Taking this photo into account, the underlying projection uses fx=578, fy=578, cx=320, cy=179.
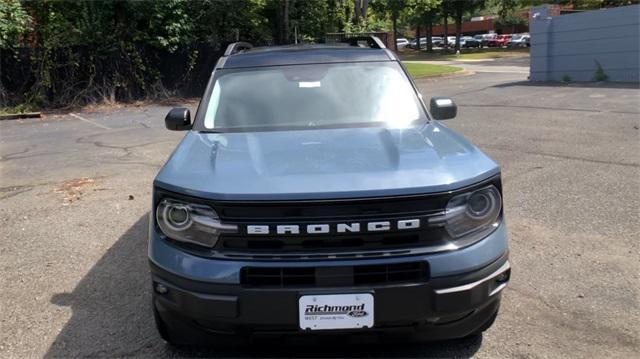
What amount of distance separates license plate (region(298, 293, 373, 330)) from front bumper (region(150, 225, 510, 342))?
0.09ft

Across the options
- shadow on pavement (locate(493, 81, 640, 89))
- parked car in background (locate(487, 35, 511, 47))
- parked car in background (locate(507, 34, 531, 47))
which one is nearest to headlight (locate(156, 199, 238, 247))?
shadow on pavement (locate(493, 81, 640, 89))

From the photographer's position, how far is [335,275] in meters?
2.65

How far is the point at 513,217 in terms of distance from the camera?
18.3ft

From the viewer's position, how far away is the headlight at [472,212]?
2.78 meters

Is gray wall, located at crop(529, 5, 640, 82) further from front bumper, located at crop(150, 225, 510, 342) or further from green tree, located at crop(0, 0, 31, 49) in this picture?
front bumper, located at crop(150, 225, 510, 342)

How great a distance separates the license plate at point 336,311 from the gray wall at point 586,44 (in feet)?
57.8

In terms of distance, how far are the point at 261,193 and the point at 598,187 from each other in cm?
509

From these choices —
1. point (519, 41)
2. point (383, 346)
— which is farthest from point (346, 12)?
point (519, 41)

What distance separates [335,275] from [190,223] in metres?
0.75

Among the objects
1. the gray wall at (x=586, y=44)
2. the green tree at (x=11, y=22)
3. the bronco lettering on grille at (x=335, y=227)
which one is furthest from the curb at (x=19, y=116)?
the gray wall at (x=586, y=44)

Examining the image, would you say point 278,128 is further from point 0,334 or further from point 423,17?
point 423,17

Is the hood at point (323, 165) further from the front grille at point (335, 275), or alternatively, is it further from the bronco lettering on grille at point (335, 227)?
the front grille at point (335, 275)

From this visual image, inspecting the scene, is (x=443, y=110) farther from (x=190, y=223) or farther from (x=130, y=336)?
(x=130, y=336)

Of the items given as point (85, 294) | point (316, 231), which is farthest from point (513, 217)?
point (85, 294)
